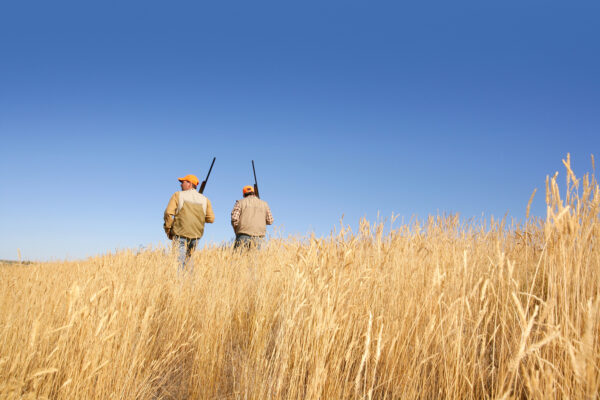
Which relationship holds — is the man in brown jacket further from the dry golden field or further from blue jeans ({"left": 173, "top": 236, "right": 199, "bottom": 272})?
the dry golden field

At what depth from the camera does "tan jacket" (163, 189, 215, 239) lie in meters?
Answer: 6.02

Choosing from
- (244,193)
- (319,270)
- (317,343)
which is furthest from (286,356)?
(244,193)

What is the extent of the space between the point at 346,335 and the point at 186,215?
16.0 ft

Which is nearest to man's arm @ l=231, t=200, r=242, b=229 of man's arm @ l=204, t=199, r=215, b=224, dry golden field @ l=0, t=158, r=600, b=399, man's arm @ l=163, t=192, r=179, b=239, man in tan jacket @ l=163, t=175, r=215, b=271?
man's arm @ l=204, t=199, r=215, b=224

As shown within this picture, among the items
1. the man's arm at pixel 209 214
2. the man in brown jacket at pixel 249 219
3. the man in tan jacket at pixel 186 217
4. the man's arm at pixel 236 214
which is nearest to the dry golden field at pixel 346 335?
the man in tan jacket at pixel 186 217

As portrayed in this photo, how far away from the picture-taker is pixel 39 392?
1701 mm

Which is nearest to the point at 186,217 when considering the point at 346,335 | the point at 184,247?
the point at 184,247

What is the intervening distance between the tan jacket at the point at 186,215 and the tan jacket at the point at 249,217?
3.30 ft

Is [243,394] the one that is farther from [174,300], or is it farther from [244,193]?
[244,193]

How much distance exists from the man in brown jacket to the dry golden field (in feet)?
12.8

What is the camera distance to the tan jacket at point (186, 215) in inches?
237

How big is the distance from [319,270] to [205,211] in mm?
4904

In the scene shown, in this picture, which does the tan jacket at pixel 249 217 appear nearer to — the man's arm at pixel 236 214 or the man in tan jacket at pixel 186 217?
the man's arm at pixel 236 214

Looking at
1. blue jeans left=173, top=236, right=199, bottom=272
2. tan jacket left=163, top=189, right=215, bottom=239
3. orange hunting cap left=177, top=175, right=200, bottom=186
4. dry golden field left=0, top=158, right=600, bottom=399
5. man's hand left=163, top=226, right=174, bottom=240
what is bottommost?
dry golden field left=0, top=158, right=600, bottom=399
